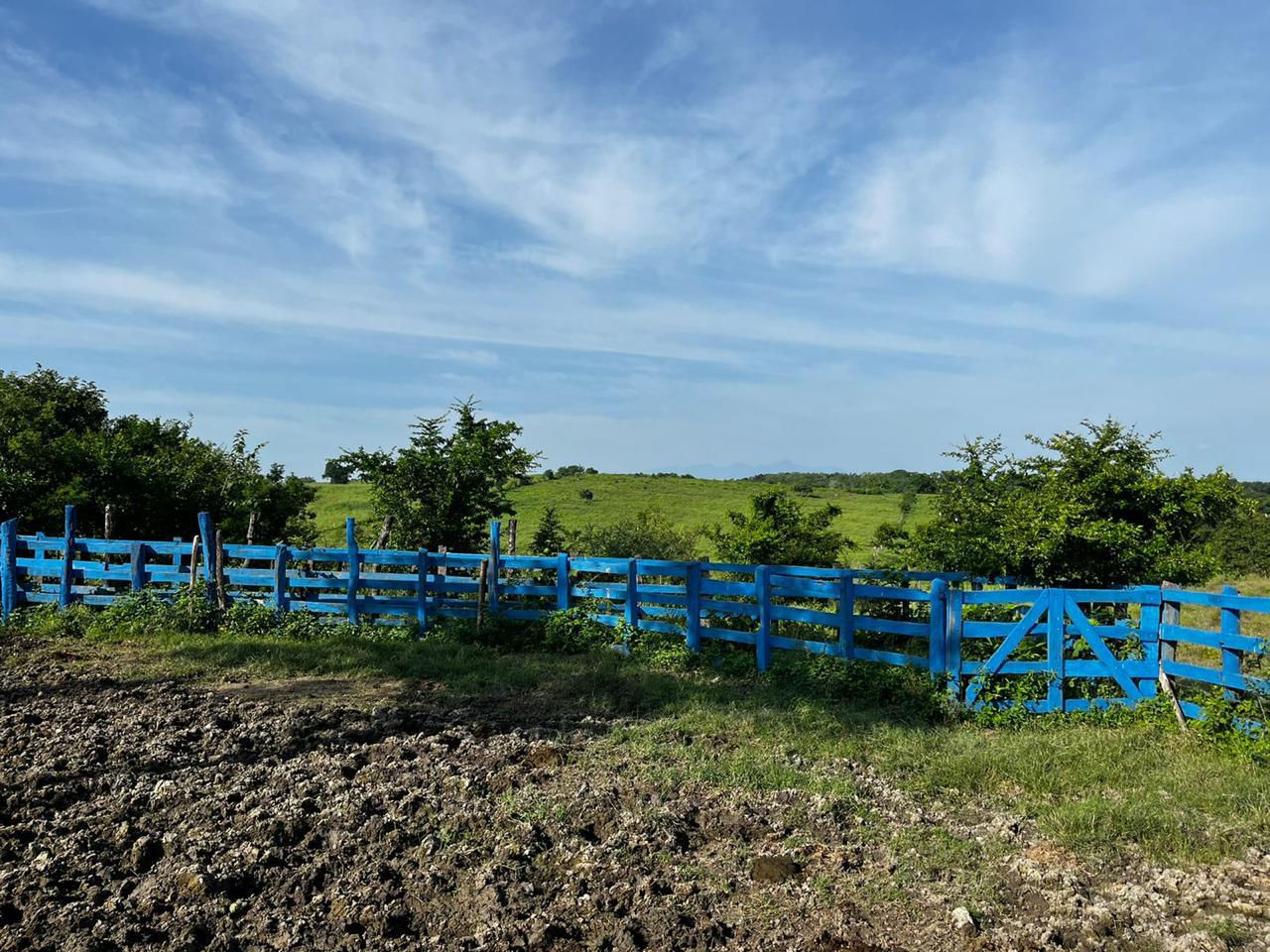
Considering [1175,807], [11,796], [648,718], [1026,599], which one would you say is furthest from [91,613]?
[1175,807]

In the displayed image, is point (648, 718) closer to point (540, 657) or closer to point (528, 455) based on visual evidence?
point (540, 657)

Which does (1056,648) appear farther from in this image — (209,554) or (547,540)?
(209,554)

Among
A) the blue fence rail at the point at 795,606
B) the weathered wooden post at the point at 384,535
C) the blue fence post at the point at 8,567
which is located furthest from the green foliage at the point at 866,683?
the blue fence post at the point at 8,567

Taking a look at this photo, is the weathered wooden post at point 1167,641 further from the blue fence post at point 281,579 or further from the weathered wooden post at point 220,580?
the weathered wooden post at point 220,580

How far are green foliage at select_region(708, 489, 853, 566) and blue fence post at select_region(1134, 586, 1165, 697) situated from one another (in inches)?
324

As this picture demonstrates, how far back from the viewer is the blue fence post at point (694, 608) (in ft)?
35.7

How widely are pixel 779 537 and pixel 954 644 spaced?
790 cm

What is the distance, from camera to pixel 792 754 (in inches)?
277

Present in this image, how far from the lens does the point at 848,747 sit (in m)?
7.20

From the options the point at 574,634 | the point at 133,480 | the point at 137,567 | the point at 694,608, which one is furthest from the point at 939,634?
the point at 133,480

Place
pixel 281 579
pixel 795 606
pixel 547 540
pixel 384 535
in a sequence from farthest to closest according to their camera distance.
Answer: pixel 547 540 → pixel 384 535 → pixel 281 579 → pixel 795 606

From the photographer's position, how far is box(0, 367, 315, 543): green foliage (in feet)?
59.4

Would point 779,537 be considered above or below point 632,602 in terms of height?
above

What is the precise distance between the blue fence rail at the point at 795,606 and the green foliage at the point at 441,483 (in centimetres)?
174
